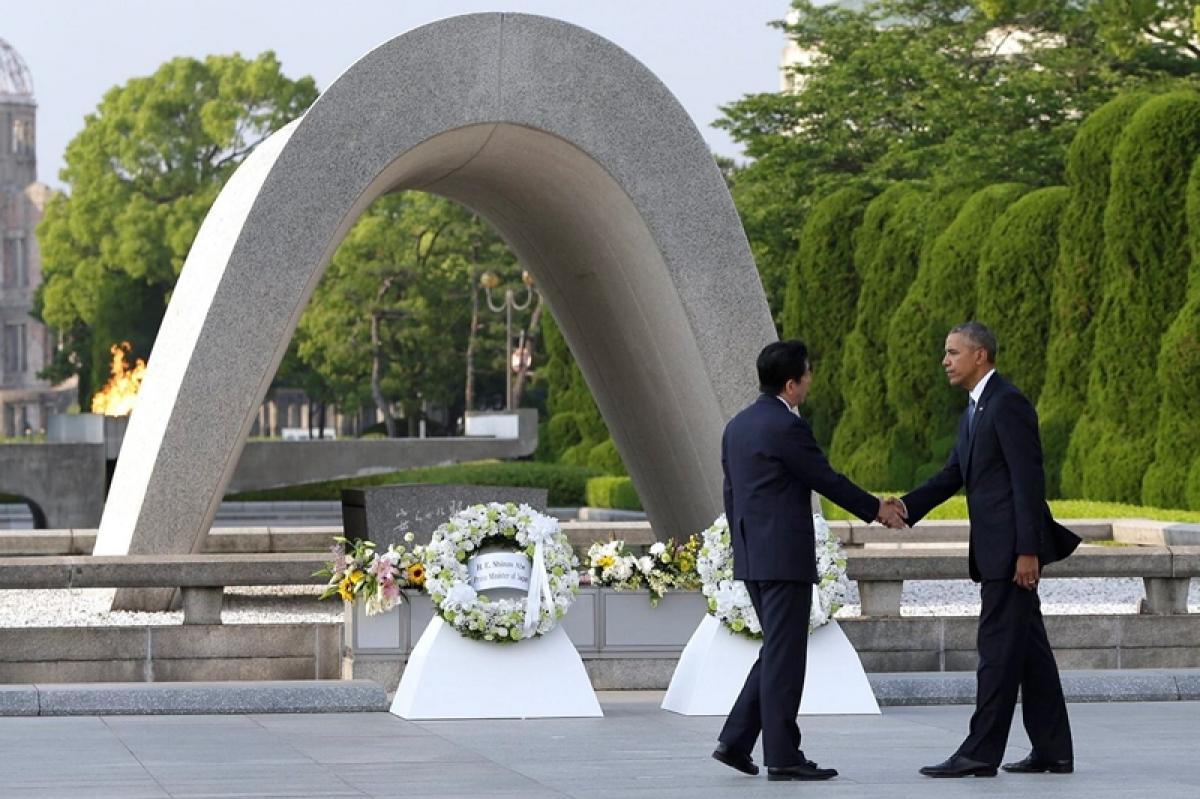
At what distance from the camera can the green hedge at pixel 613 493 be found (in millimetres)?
38531

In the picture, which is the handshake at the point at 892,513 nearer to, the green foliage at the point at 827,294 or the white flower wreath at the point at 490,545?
the white flower wreath at the point at 490,545

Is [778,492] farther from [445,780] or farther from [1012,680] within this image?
[445,780]

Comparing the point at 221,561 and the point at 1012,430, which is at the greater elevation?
the point at 1012,430

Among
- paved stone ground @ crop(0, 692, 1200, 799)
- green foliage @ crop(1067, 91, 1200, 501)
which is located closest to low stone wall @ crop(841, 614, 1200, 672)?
paved stone ground @ crop(0, 692, 1200, 799)

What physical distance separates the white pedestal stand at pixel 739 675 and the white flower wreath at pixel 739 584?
0.32ft

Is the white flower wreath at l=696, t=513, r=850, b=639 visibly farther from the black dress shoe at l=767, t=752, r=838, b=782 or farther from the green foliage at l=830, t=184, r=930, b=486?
the green foliage at l=830, t=184, r=930, b=486

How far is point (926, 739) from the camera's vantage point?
10516mm

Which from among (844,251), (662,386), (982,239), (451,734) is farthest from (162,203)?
(451,734)

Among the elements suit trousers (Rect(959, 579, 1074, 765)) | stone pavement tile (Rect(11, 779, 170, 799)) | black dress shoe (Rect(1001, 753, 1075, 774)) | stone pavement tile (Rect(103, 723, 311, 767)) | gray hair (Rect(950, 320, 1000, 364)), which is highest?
gray hair (Rect(950, 320, 1000, 364))

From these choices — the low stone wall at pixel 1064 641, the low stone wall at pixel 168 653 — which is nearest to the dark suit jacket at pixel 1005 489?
the low stone wall at pixel 1064 641

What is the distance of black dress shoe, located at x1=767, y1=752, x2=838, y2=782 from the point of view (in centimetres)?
898

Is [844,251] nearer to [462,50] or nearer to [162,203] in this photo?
[462,50]

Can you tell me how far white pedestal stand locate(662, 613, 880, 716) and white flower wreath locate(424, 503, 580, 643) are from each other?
0.75m

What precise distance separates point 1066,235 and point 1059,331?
145cm
